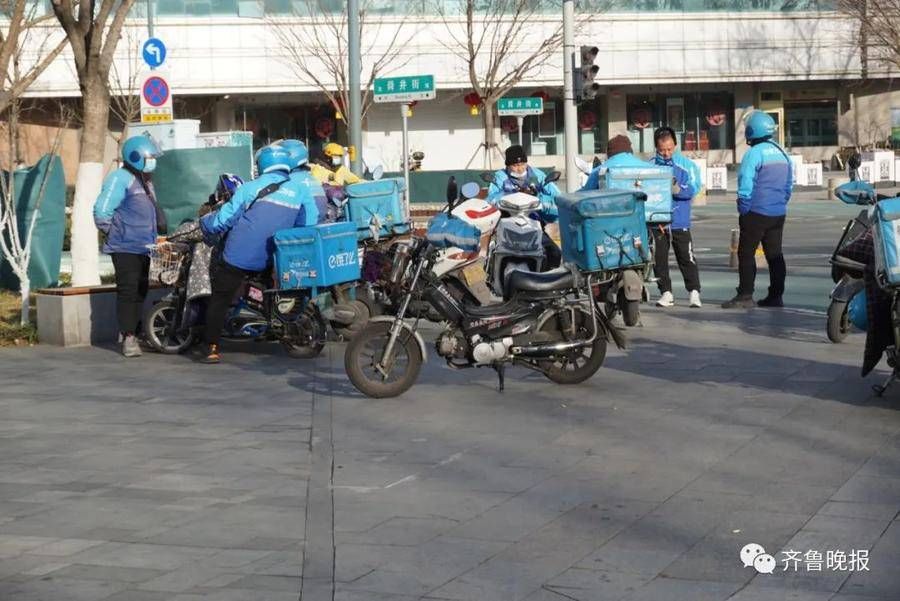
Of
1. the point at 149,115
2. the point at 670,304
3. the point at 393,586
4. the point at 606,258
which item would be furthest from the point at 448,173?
the point at 393,586

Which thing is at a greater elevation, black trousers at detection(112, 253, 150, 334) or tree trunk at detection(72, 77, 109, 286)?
tree trunk at detection(72, 77, 109, 286)

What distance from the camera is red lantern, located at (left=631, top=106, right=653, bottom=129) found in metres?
58.4

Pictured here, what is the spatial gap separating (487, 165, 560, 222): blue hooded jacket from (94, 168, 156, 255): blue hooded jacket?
3.00 m

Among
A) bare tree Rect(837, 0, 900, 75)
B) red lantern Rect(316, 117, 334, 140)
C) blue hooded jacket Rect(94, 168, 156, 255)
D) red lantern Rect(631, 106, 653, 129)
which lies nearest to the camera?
blue hooded jacket Rect(94, 168, 156, 255)

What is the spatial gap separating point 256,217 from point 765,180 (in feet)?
17.0

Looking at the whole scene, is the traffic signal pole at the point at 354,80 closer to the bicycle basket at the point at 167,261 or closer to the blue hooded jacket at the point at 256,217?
the bicycle basket at the point at 167,261

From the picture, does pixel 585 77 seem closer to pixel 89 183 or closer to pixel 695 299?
pixel 695 299

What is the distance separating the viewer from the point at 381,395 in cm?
948

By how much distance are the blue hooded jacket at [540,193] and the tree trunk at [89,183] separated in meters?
4.00

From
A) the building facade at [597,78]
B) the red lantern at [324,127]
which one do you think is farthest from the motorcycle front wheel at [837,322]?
the red lantern at [324,127]

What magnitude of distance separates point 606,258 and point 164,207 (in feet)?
24.7

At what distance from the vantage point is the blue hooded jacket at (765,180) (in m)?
13.5

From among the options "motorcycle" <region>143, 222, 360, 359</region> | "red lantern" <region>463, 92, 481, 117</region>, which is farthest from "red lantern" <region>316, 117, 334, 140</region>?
"motorcycle" <region>143, 222, 360, 359</region>

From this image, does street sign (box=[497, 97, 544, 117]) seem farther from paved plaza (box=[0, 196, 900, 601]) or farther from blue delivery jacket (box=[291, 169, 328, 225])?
paved plaza (box=[0, 196, 900, 601])
